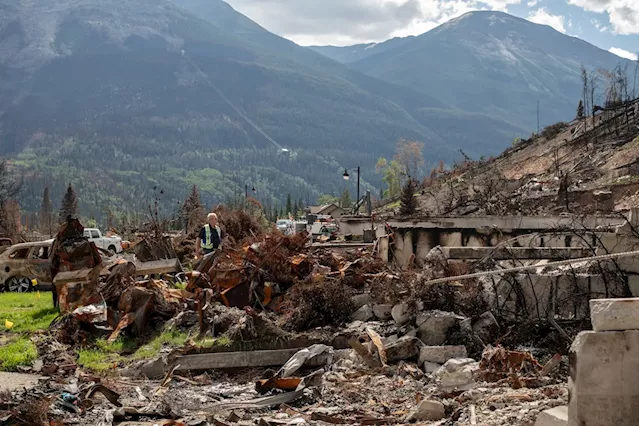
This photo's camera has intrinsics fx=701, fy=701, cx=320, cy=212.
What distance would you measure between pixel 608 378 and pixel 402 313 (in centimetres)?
565

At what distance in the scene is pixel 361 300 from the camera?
1245 centimetres

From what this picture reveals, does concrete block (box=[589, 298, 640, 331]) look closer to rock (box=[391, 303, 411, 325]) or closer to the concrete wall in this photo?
the concrete wall

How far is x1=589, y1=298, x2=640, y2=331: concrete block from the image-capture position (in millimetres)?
5410

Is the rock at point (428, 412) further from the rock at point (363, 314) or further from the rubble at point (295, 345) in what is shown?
the rock at point (363, 314)

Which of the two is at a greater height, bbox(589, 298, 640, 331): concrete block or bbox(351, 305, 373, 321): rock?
bbox(589, 298, 640, 331): concrete block

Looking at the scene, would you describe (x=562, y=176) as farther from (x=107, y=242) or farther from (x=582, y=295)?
(x=582, y=295)

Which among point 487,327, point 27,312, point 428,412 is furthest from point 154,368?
point 27,312

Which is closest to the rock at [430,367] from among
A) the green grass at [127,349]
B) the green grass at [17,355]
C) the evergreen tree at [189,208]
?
the green grass at [127,349]

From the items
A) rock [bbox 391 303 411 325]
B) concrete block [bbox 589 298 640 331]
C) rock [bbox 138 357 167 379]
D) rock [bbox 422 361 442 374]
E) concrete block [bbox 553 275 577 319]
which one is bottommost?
rock [bbox 138 357 167 379]

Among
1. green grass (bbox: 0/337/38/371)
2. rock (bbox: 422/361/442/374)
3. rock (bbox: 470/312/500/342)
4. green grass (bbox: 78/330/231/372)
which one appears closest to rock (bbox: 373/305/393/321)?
rock (bbox: 470/312/500/342)

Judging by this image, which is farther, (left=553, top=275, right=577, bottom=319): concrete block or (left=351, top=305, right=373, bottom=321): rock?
(left=351, top=305, right=373, bottom=321): rock

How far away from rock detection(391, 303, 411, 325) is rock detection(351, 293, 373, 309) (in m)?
1.26

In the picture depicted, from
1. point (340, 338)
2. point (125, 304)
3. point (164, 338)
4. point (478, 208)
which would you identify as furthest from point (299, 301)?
point (478, 208)

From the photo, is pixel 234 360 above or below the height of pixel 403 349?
below
